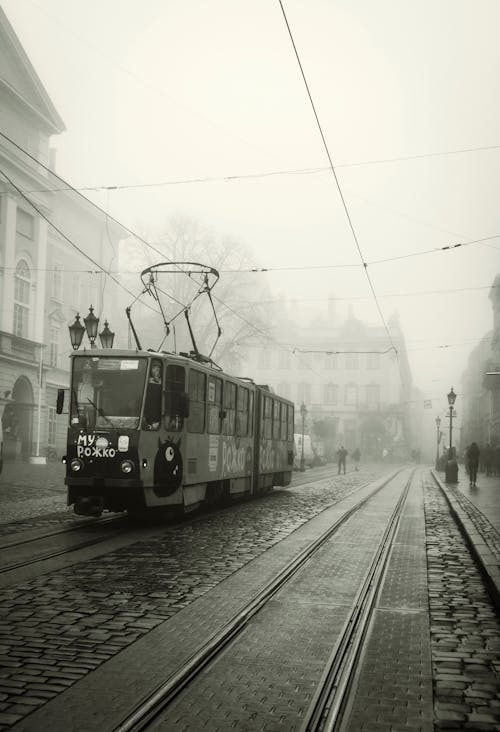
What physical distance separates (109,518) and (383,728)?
11.6m

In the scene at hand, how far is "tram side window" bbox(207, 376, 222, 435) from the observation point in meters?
16.4

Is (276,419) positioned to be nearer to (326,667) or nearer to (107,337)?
(107,337)

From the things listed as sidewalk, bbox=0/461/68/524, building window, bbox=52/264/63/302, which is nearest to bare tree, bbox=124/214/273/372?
building window, bbox=52/264/63/302

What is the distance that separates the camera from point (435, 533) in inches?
557

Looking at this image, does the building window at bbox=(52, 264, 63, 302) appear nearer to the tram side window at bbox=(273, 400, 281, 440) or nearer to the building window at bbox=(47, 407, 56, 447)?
the building window at bbox=(47, 407, 56, 447)

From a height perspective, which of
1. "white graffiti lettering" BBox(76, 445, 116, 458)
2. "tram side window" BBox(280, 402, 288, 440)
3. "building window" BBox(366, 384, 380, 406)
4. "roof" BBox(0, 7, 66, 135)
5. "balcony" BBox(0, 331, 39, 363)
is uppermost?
"roof" BBox(0, 7, 66, 135)

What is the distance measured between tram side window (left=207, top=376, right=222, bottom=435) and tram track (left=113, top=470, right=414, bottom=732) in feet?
21.7

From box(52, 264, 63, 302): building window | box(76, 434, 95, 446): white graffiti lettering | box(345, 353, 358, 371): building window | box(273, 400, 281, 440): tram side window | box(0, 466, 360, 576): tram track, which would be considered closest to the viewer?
box(0, 466, 360, 576): tram track

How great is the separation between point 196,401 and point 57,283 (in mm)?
31476

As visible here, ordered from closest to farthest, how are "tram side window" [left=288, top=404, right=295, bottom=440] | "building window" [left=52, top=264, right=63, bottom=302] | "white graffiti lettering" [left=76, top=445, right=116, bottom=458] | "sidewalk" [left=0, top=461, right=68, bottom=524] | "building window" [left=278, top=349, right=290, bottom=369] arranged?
"white graffiti lettering" [left=76, top=445, right=116, bottom=458]
"sidewalk" [left=0, top=461, right=68, bottom=524]
"tram side window" [left=288, top=404, right=295, bottom=440]
"building window" [left=52, top=264, right=63, bottom=302]
"building window" [left=278, top=349, right=290, bottom=369]

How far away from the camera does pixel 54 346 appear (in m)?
44.7

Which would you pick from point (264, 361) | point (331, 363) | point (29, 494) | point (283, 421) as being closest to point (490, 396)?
point (331, 363)

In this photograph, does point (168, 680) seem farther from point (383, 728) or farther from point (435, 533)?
point (435, 533)

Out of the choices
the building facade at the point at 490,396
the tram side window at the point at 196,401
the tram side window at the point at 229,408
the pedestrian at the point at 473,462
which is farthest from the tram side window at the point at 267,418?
the building facade at the point at 490,396
